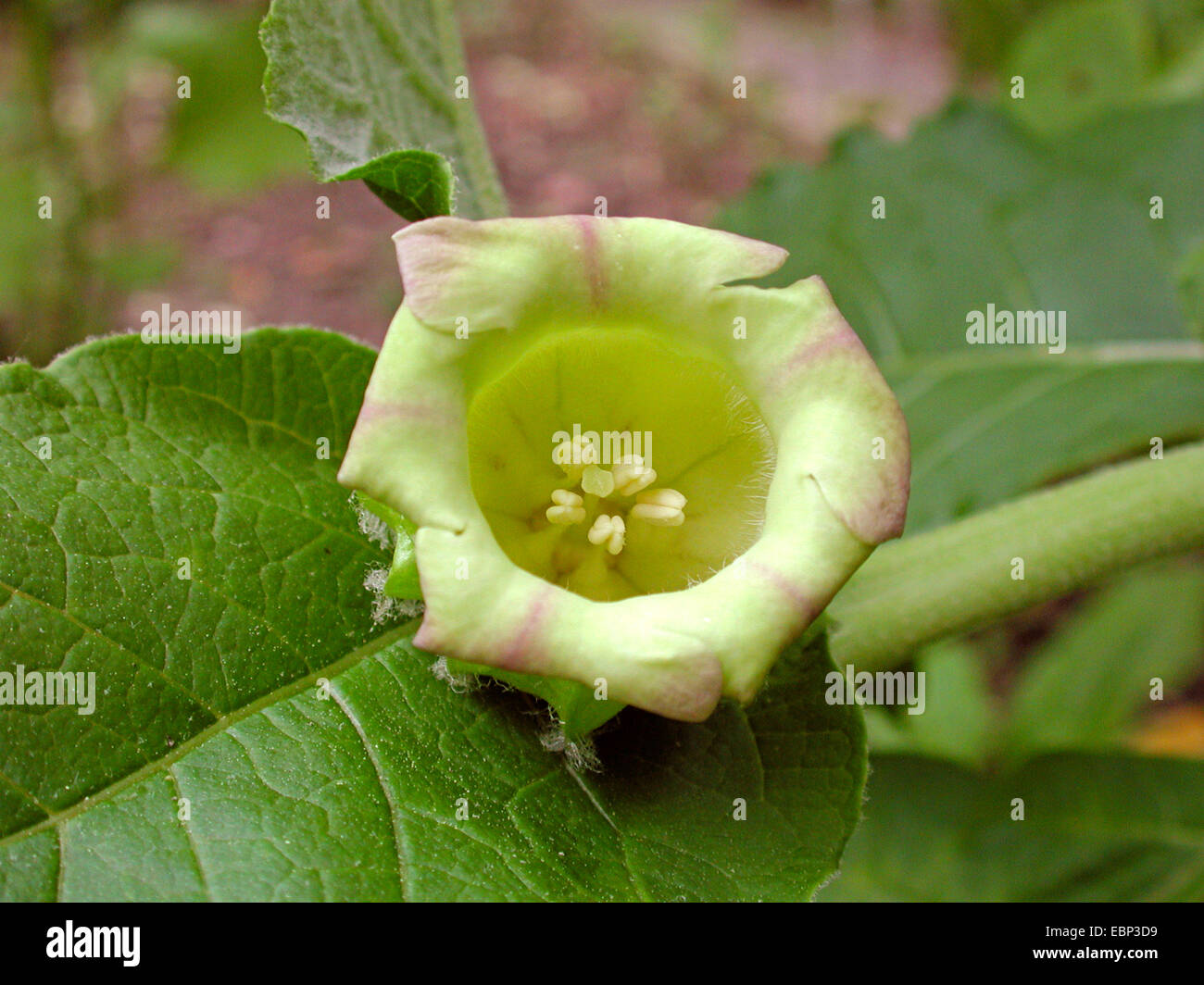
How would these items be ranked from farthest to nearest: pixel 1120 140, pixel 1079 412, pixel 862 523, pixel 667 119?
pixel 667 119 < pixel 1120 140 < pixel 1079 412 < pixel 862 523

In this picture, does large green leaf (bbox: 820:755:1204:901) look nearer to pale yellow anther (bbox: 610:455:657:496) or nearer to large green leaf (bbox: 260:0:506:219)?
pale yellow anther (bbox: 610:455:657:496)

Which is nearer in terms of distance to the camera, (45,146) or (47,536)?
(47,536)

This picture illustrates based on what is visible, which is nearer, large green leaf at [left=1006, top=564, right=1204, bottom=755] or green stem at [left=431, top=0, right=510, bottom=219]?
green stem at [left=431, top=0, right=510, bottom=219]

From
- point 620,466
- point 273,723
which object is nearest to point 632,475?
point 620,466

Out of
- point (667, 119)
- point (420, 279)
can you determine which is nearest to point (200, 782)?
point (420, 279)

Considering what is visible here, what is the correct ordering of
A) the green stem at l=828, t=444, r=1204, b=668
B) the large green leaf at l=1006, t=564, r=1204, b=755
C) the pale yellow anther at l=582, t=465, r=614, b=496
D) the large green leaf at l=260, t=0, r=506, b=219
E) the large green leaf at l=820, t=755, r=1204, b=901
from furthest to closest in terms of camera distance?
the large green leaf at l=1006, t=564, r=1204, b=755, the large green leaf at l=820, t=755, r=1204, b=901, the green stem at l=828, t=444, r=1204, b=668, the pale yellow anther at l=582, t=465, r=614, b=496, the large green leaf at l=260, t=0, r=506, b=219

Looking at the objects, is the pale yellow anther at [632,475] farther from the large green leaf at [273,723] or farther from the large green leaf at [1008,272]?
the large green leaf at [1008,272]

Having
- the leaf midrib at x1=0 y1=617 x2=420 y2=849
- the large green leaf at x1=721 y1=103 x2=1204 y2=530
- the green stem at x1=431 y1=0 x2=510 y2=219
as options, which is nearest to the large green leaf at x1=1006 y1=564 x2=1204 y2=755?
the large green leaf at x1=721 y1=103 x2=1204 y2=530
